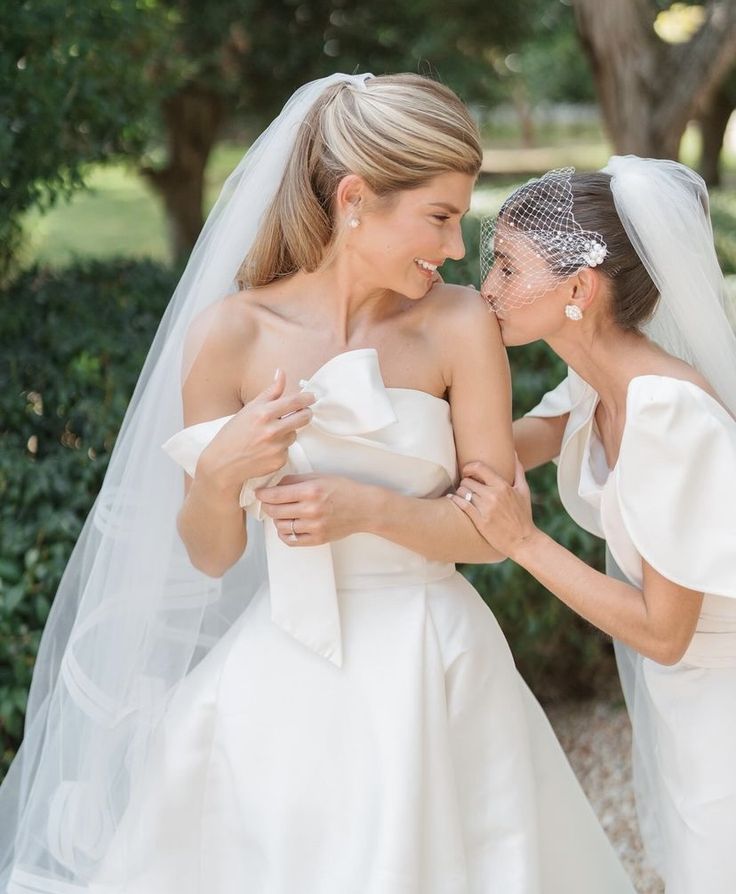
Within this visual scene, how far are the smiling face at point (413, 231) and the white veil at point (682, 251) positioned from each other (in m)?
0.37

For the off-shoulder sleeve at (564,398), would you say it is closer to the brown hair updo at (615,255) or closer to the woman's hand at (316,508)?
the brown hair updo at (615,255)

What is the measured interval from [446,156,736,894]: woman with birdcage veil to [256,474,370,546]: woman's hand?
9.9 inches

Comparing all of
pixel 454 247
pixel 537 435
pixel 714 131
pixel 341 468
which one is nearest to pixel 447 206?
pixel 454 247

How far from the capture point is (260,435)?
7.54ft

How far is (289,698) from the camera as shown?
2.56 m

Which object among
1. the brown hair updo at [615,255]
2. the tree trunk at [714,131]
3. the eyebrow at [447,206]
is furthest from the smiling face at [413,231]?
the tree trunk at [714,131]

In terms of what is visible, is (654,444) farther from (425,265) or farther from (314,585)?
(314,585)

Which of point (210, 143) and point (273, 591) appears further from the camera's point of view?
point (210, 143)

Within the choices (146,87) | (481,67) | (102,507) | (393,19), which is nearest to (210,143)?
(393,19)

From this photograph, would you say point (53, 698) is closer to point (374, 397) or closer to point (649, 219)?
point (374, 397)

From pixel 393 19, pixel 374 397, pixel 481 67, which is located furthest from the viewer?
pixel 481 67

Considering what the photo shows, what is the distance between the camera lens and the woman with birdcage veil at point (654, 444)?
2.37 metres

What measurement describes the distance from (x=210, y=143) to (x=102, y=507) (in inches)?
344

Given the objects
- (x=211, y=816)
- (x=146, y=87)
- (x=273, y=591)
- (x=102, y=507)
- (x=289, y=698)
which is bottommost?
(x=211, y=816)
